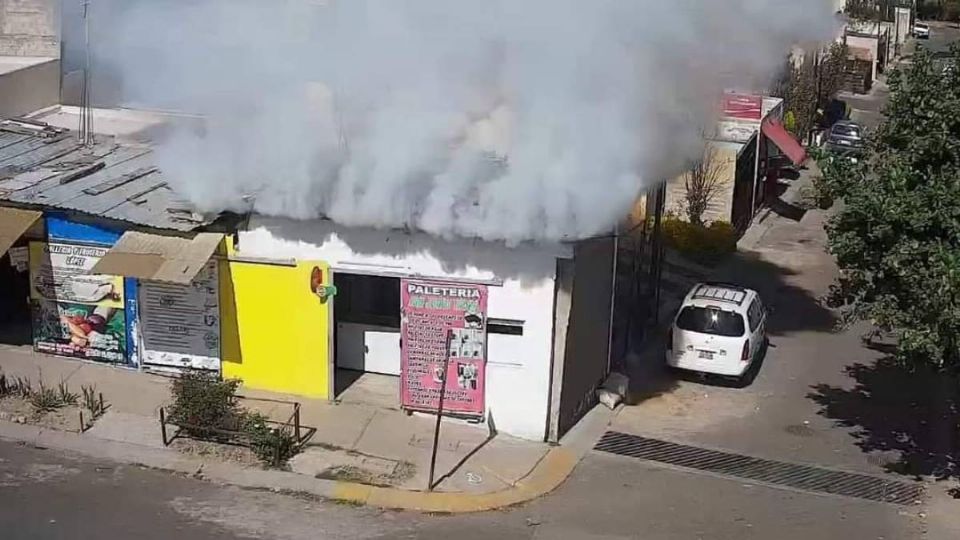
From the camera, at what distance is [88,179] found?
60.1 feet

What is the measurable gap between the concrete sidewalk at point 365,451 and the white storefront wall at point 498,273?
0.53m

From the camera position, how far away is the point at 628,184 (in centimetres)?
1494

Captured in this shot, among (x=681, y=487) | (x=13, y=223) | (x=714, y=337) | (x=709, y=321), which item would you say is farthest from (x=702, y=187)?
(x=13, y=223)

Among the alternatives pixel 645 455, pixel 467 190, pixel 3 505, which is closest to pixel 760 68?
pixel 467 190

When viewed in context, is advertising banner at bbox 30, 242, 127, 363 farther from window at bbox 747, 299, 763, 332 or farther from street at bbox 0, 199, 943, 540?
window at bbox 747, 299, 763, 332

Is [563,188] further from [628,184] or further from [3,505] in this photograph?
[3,505]

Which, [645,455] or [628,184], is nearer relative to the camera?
[628,184]

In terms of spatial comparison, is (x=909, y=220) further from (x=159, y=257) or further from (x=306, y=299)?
(x=159, y=257)

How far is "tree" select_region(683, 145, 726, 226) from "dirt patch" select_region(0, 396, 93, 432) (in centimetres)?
1524

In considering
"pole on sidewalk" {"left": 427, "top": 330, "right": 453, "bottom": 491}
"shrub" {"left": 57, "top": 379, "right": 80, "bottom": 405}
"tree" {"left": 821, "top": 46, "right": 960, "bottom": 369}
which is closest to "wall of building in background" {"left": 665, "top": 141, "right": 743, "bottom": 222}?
"tree" {"left": 821, "top": 46, "right": 960, "bottom": 369}

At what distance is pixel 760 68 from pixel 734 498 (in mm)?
5225

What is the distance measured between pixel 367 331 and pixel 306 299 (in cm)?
172

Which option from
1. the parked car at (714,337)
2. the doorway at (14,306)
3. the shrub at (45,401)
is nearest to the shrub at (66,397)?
the shrub at (45,401)

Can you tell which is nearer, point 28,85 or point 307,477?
point 307,477
